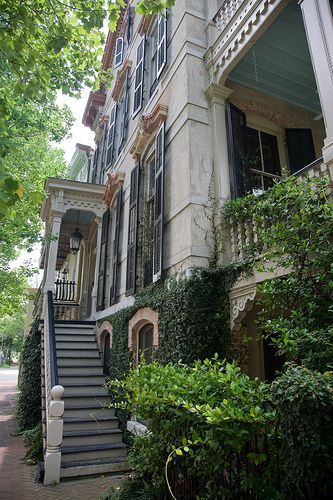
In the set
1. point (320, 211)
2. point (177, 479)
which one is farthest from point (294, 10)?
point (177, 479)

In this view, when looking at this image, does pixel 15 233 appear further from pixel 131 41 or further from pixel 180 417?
Answer: pixel 180 417

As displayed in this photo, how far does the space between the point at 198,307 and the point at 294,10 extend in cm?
523

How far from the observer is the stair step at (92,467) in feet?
18.7

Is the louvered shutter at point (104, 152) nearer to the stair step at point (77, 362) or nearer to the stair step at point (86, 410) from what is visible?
the stair step at point (77, 362)

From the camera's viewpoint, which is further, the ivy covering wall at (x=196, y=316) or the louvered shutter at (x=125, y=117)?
the louvered shutter at (x=125, y=117)

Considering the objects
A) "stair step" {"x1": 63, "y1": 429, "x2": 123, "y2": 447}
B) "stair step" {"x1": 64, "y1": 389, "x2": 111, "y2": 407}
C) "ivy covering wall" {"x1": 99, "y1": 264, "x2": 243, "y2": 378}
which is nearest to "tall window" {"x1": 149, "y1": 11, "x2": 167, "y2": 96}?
"ivy covering wall" {"x1": 99, "y1": 264, "x2": 243, "y2": 378}

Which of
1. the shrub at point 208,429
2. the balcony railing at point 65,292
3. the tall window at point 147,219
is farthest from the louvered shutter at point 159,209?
the balcony railing at point 65,292

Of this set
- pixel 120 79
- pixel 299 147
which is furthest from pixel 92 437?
pixel 120 79

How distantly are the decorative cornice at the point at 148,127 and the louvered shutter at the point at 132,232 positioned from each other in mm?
443

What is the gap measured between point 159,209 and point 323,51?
12.4ft

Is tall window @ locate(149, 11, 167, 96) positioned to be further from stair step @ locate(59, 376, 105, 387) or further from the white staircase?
stair step @ locate(59, 376, 105, 387)

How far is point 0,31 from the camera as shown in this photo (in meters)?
4.30

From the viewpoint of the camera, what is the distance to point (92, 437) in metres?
6.70

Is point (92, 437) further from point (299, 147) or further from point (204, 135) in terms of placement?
point (299, 147)
